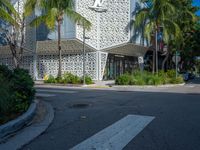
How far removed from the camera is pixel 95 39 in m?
31.0

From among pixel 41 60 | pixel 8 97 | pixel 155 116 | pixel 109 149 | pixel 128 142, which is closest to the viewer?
pixel 109 149

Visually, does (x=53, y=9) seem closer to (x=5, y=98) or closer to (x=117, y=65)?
(x=117, y=65)

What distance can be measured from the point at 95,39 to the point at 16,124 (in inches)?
982

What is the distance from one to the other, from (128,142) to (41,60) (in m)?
30.9


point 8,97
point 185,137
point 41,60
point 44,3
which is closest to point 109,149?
point 185,137

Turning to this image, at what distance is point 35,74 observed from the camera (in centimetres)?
3556

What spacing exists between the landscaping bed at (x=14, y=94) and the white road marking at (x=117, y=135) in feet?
7.92

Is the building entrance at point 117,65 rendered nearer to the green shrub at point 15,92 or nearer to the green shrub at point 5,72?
the green shrub at point 5,72

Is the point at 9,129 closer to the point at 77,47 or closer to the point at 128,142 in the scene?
the point at 128,142

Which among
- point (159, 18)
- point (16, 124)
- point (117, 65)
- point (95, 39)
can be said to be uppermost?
point (159, 18)

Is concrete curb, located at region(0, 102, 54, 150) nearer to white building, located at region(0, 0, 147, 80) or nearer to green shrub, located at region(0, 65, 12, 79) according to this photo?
green shrub, located at region(0, 65, 12, 79)

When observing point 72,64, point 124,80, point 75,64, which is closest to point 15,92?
point 124,80

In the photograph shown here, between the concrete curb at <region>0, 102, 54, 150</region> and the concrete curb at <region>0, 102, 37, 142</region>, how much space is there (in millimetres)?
175

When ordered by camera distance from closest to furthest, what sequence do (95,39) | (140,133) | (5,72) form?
(140,133) → (5,72) → (95,39)
